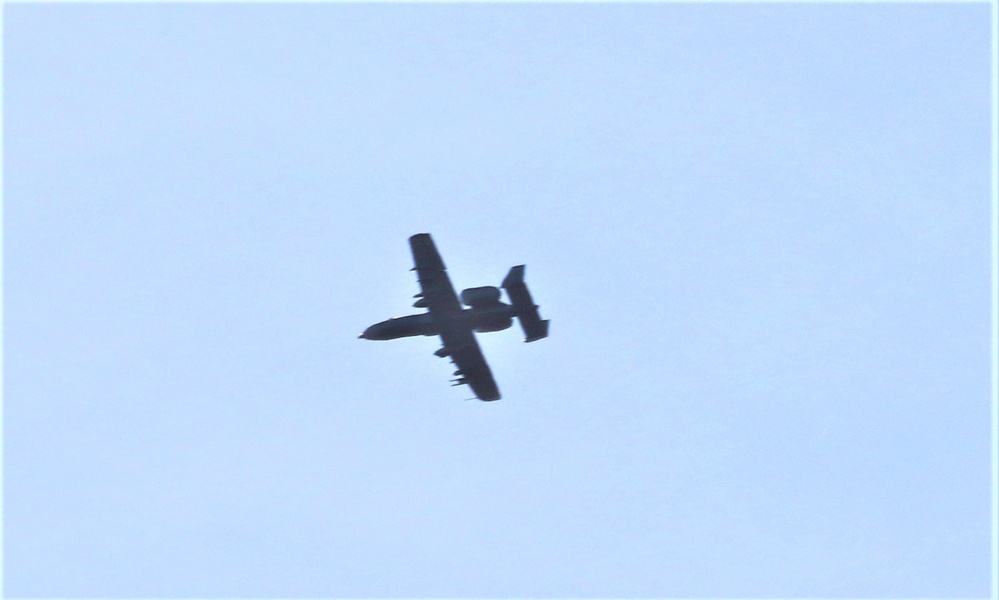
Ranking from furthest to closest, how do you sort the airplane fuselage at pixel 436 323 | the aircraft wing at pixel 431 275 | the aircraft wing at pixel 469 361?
1. the aircraft wing at pixel 469 361
2. the airplane fuselage at pixel 436 323
3. the aircraft wing at pixel 431 275

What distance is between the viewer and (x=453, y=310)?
101375mm

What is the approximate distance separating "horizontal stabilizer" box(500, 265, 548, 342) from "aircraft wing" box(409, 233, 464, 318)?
112 inches

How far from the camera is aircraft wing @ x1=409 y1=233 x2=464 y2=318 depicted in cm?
10025

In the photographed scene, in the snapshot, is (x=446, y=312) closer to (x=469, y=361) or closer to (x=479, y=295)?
(x=479, y=295)

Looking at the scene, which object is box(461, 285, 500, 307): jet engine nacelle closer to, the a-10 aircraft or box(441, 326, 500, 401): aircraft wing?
the a-10 aircraft

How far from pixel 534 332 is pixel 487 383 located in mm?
5820

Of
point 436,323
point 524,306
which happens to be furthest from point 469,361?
point 524,306

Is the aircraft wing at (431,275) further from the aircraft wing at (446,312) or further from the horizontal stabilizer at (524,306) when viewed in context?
the horizontal stabilizer at (524,306)

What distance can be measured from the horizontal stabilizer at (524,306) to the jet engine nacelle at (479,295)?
3.37ft

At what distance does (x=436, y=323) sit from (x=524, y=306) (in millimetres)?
4694

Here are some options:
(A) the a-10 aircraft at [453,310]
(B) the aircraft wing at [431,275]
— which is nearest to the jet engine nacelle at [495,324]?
(A) the a-10 aircraft at [453,310]

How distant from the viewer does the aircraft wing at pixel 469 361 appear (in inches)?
4048

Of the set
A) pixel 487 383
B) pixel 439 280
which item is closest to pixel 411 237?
pixel 439 280

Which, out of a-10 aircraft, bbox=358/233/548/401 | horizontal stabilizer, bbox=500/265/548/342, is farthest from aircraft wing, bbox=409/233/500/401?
horizontal stabilizer, bbox=500/265/548/342
